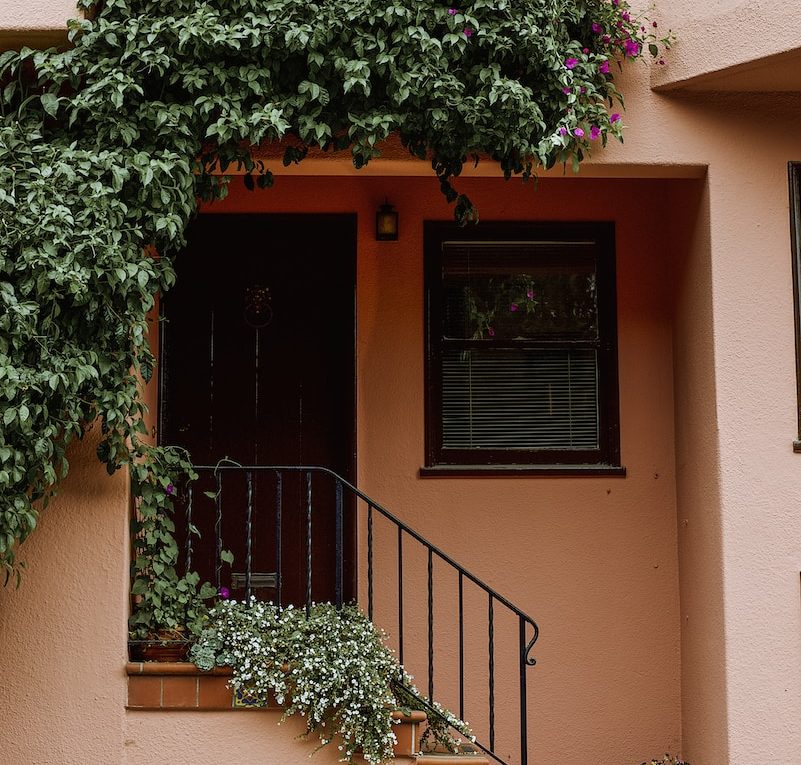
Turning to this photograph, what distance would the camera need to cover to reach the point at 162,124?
14.3 ft

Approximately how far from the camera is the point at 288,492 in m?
5.92

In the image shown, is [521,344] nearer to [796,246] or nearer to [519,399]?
[519,399]

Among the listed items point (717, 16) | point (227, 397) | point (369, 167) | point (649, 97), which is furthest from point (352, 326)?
point (717, 16)

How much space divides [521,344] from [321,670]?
239cm

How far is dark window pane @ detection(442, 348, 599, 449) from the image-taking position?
232 inches

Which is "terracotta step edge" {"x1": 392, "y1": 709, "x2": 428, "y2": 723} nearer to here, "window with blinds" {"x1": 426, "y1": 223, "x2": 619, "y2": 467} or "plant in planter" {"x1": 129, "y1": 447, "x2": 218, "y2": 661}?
"plant in planter" {"x1": 129, "y1": 447, "x2": 218, "y2": 661}

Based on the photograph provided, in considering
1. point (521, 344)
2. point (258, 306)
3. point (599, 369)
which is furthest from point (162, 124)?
point (599, 369)

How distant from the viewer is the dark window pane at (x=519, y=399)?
5883 mm

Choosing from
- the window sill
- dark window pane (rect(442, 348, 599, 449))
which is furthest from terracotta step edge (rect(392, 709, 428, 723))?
dark window pane (rect(442, 348, 599, 449))

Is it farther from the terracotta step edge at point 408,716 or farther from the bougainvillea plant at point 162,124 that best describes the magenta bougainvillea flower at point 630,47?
the terracotta step edge at point 408,716

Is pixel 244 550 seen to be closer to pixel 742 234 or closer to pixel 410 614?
pixel 410 614

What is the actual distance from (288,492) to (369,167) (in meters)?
2.05

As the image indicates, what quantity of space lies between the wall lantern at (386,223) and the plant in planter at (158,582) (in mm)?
1895

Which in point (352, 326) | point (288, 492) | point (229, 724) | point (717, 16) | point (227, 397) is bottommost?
point (229, 724)
